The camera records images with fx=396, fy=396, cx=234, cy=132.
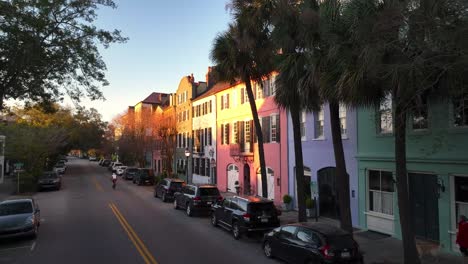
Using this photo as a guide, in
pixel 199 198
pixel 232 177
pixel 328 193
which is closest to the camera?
pixel 328 193

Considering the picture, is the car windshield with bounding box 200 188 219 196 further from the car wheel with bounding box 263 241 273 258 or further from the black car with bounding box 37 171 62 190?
the black car with bounding box 37 171 62 190

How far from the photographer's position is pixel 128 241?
14750 millimetres

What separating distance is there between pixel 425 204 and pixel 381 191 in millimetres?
2187

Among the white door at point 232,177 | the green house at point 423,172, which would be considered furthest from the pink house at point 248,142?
the green house at point 423,172

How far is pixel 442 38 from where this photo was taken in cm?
697

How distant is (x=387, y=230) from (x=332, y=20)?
9348 mm

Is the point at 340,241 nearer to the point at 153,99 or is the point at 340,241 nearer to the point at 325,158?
the point at 325,158

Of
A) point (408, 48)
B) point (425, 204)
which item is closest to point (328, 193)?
point (425, 204)

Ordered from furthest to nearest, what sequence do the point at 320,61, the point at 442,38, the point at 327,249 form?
the point at 320,61 → the point at 327,249 → the point at 442,38

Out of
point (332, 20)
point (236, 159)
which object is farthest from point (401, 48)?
point (236, 159)

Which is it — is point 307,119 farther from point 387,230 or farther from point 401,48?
point 401,48

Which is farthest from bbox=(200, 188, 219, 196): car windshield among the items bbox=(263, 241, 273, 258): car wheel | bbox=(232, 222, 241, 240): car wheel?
bbox=(263, 241, 273, 258): car wheel

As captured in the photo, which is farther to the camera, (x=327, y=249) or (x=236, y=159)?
(x=236, y=159)

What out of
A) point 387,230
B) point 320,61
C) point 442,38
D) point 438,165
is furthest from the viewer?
point 387,230
